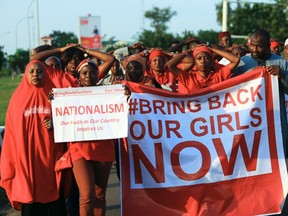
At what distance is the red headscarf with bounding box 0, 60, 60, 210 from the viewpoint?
5441 millimetres

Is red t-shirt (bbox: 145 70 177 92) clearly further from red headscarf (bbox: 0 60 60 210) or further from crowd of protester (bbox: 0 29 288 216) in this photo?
red headscarf (bbox: 0 60 60 210)

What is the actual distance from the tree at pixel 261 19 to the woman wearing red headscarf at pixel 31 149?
4463 cm

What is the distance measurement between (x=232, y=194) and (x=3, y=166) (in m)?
2.33

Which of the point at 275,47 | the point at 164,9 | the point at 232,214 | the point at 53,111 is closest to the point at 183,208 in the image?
the point at 232,214

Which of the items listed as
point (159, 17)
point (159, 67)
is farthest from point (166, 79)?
point (159, 17)

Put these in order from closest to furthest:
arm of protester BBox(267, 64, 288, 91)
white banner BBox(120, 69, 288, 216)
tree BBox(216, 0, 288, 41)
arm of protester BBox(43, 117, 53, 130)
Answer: arm of protester BBox(43, 117, 53, 130) → white banner BBox(120, 69, 288, 216) → arm of protester BBox(267, 64, 288, 91) → tree BBox(216, 0, 288, 41)

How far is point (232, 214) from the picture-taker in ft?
19.6

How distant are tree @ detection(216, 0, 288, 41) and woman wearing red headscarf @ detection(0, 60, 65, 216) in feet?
146

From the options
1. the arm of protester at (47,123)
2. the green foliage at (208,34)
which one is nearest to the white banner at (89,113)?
the arm of protester at (47,123)

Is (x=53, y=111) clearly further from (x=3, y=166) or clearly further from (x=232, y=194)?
(x=232, y=194)

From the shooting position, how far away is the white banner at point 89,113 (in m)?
5.50

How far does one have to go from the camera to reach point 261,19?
51531mm

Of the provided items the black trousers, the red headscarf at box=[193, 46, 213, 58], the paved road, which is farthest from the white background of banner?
the paved road

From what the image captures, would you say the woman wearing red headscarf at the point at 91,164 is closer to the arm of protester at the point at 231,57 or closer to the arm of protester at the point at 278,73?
the arm of protester at the point at 231,57
